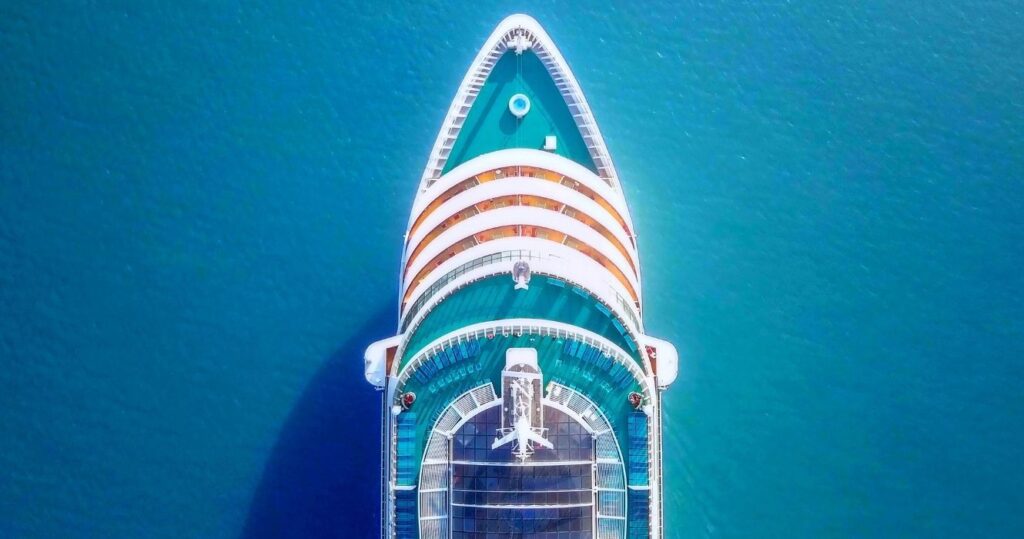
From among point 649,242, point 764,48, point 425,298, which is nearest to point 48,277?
point 425,298

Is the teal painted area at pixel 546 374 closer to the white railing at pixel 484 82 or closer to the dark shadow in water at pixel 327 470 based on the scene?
the white railing at pixel 484 82

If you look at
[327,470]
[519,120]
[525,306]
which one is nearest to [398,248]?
[519,120]

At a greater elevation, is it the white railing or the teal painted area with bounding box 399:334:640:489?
the white railing

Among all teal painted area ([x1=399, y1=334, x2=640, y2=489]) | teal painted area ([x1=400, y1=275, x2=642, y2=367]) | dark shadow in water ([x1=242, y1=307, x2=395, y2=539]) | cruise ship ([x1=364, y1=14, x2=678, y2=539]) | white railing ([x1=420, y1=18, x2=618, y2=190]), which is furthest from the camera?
dark shadow in water ([x1=242, y1=307, x2=395, y2=539])

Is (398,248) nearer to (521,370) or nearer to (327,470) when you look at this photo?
(327,470)

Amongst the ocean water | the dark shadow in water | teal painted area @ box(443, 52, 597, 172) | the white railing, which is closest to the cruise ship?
teal painted area @ box(443, 52, 597, 172)

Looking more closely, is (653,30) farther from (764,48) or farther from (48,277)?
(48,277)

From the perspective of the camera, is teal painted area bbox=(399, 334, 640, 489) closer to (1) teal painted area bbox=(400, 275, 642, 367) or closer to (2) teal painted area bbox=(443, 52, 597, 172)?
(1) teal painted area bbox=(400, 275, 642, 367)
